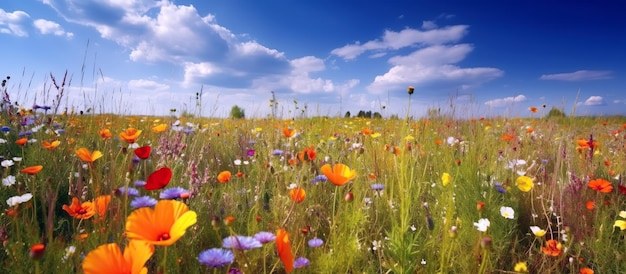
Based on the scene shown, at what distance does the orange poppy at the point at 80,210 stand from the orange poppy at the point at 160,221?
52cm

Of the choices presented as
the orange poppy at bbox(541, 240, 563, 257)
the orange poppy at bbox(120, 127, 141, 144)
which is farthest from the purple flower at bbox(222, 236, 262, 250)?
the orange poppy at bbox(541, 240, 563, 257)

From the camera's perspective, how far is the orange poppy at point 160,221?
0.81 meters

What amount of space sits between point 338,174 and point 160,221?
56 cm

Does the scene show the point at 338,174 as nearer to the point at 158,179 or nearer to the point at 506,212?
the point at 158,179

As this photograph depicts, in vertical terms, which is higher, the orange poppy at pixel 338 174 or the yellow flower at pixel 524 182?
the orange poppy at pixel 338 174

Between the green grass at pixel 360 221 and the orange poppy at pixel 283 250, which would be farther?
the green grass at pixel 360 221

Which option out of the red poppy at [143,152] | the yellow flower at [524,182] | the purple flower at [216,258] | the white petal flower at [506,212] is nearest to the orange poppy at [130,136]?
the red poppy at [143,152]

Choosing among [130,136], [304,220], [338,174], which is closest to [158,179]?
[338,174]

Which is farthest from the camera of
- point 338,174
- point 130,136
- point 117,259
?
point 130,136

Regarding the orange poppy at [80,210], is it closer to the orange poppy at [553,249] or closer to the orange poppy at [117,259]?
the orange poppy at [117,259]

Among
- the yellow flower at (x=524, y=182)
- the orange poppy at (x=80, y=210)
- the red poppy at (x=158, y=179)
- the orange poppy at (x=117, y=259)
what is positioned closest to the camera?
the orange poppy at (x=117, y=259)

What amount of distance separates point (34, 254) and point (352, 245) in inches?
37.7

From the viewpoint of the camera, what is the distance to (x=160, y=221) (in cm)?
87

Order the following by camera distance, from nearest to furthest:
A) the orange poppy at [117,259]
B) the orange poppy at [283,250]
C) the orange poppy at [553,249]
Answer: the orange poppy at [117,259] < the orange poppy at [283,250] < the orange poppy at [553,249]
